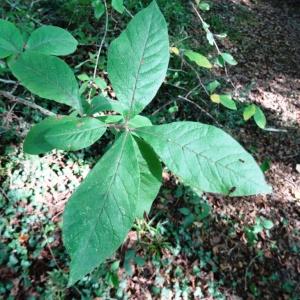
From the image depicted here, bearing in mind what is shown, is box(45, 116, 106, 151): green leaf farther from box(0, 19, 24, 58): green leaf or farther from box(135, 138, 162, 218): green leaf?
box(0, 19, 24, 58): green leaf

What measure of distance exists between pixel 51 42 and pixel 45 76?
14.0 inches

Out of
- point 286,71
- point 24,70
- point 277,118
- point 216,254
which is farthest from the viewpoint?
point 286,71

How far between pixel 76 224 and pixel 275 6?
8.76 m

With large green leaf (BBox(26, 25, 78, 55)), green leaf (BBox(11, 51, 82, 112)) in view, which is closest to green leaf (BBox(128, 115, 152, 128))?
green leaf (BBox(11, 51, 82, 112))

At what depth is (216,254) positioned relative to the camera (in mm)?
3213

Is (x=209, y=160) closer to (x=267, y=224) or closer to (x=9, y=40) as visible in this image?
(x=9, y=40)

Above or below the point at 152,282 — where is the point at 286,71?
above

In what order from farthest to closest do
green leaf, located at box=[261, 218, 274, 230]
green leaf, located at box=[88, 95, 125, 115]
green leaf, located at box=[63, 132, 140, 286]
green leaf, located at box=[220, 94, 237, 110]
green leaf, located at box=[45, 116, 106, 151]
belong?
green leaf, located at box=[261, 218, 274, 230] → green leaf, located at box=[220, 94, 237, 110] → green leaf, located at box=[88, 95, 125, 115] → green leaf, located at box=[45, 116, 106, 151] → green leaf, located at box=[63, 132, 140, 286]

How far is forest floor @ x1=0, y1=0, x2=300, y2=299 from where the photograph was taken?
2.51 metres

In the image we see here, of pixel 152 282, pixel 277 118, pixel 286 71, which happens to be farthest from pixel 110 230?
pixel 286 71

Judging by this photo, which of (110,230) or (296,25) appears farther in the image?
(296,25)

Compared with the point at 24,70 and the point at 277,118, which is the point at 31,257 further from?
the point at 277,118

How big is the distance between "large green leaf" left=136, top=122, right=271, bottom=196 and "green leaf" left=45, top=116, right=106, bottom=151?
133 mm

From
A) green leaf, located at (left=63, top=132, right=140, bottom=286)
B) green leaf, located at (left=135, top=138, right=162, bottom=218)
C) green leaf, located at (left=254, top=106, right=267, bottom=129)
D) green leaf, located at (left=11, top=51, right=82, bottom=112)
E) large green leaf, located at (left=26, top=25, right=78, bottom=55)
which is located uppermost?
green leaf, located at (left=11, top=51, right=82, bottom=112)
